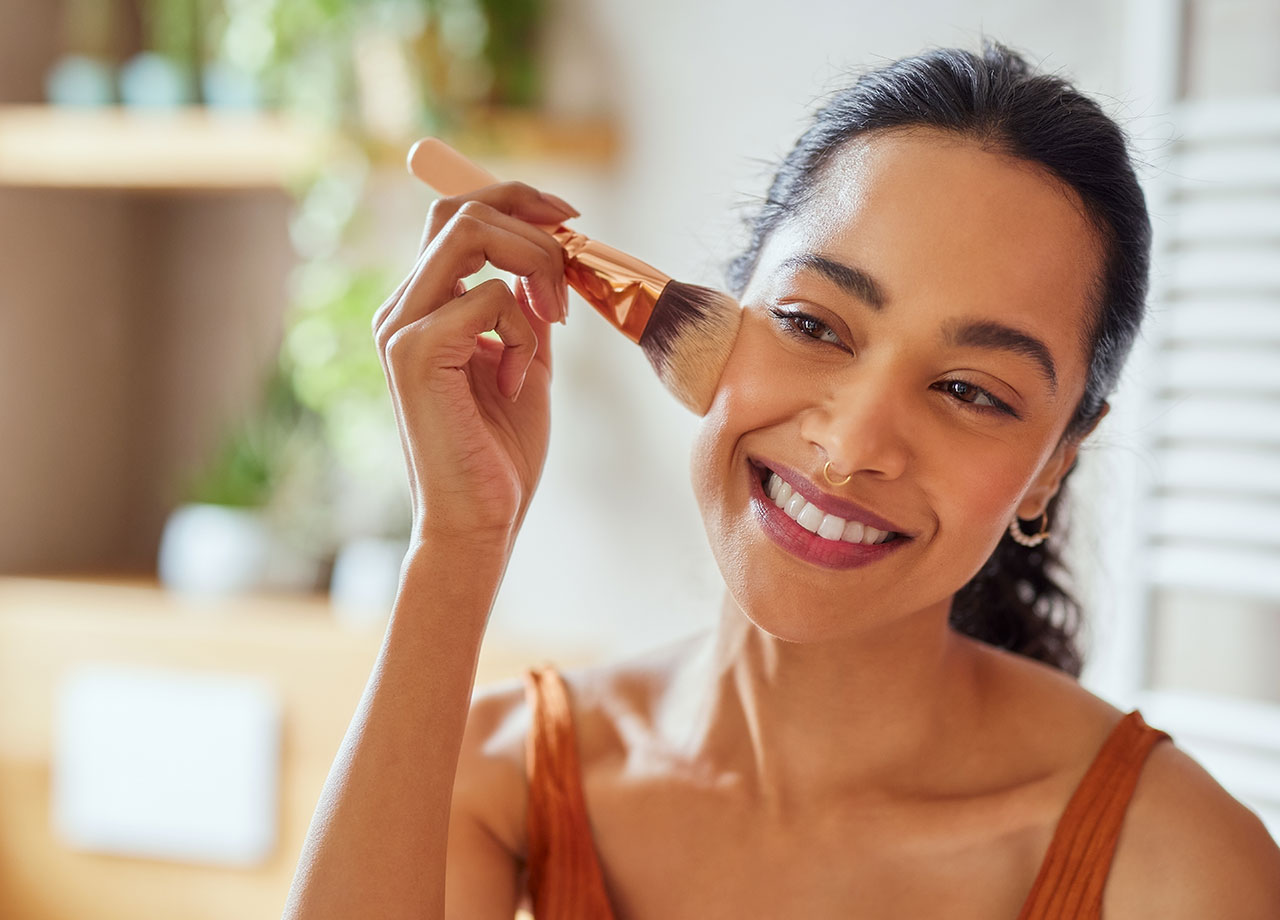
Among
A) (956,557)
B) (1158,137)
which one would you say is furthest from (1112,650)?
(956,557)

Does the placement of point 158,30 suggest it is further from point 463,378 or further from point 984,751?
point 984,751

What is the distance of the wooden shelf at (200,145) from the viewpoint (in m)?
2.05

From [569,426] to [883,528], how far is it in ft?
4.43

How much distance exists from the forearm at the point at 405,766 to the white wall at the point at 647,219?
0.99 meters

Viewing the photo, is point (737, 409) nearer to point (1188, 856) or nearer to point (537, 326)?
point (537, 326)

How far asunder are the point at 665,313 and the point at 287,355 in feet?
5.24

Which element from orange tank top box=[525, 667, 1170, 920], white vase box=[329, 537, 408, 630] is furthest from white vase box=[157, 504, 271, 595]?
orange tank top box=[525, 667, 1170, 920]

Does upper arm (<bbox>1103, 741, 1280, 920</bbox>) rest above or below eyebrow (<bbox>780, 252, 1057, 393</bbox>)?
below

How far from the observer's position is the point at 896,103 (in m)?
0.90

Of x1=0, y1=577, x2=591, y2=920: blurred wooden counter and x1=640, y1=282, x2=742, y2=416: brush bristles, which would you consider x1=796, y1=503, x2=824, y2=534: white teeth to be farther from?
x1=0, y1=577, x2=591, y2=920: blurred wooden counter

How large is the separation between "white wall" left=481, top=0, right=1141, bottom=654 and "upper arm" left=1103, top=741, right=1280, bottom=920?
0.97 metres

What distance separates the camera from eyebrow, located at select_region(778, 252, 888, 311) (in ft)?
2.75

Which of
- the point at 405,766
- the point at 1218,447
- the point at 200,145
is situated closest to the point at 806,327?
the point at 405,766

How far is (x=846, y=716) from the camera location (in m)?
1.00
